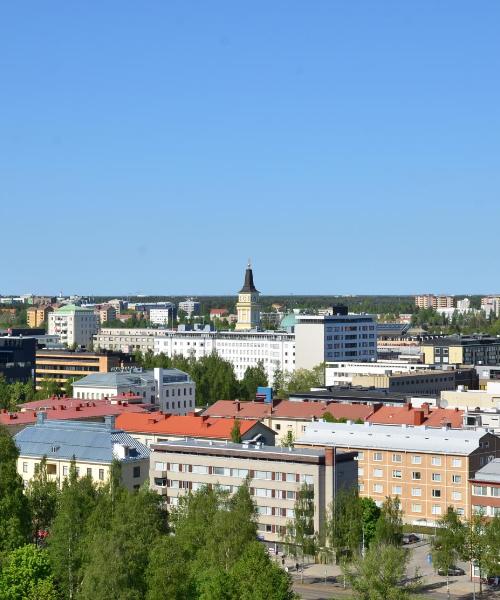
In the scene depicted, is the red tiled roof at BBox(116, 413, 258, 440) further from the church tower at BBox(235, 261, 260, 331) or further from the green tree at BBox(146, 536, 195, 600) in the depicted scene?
the church tower at BBox(235, 261, 260, 331)

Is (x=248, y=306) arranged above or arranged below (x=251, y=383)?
above

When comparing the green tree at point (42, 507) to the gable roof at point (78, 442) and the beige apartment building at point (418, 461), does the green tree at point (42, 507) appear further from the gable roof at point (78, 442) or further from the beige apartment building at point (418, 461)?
the beige apartment building at point (418, 461)

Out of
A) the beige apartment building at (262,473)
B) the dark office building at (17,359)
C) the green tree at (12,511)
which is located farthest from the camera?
the dark office building at (17,359)

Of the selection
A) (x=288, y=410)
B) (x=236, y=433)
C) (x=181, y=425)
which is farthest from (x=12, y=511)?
(x=288, y=410)

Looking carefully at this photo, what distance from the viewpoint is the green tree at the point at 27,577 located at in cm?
4444

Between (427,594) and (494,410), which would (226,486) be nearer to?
(427,594)

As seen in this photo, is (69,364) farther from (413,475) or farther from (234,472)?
(234,472)

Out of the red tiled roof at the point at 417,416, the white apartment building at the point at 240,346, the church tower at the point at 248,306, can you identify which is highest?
the church tower at the point at 248,306

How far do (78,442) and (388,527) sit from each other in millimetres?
18772

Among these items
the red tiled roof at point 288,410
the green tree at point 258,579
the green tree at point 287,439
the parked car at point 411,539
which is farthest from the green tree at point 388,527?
the red tiled roof at point 288,410

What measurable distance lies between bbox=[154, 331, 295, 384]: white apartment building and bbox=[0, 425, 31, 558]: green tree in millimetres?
96148

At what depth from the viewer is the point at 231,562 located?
47.3m

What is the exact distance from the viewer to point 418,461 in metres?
68.1

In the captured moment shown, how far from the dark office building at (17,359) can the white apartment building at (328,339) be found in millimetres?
32240
